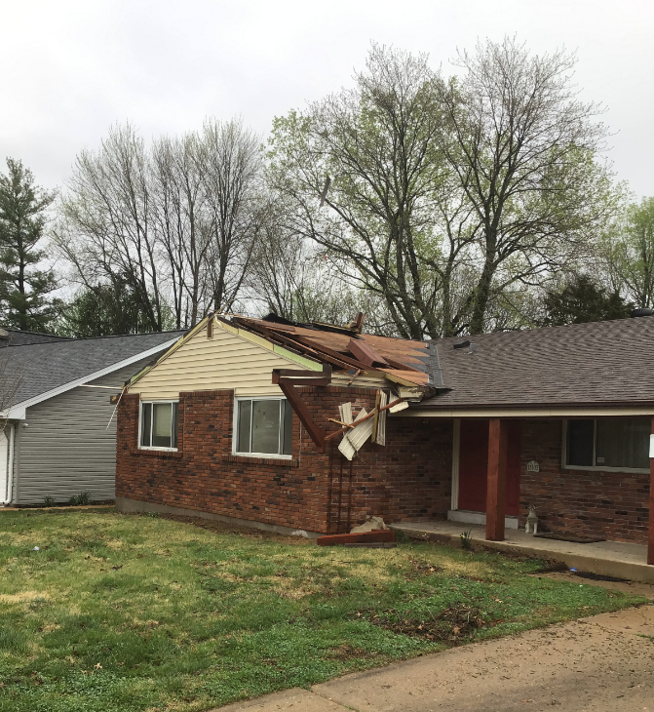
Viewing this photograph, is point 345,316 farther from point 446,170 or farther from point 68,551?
point 68,551

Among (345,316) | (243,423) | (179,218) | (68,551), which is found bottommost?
(68,551)

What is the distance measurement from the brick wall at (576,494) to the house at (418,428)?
0.06ft

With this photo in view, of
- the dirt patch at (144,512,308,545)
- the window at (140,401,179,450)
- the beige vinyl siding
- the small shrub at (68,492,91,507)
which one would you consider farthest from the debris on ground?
the small shrub at (68,492,91,507)

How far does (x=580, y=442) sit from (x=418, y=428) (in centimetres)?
268

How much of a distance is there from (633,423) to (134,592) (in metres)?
7.45

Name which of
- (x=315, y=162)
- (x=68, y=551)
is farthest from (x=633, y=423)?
(x=315, y=162)

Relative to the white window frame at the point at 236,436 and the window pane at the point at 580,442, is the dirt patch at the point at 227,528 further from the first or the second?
the window pane at the point at 580,442

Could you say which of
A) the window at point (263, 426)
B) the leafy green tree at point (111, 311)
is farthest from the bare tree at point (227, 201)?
the window at point (263, 426)

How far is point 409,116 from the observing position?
26.5 m

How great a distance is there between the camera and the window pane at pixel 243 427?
13.9 meters

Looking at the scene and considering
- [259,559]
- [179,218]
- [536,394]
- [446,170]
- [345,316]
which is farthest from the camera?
[179,218]

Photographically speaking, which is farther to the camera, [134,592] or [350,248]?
[350,248]

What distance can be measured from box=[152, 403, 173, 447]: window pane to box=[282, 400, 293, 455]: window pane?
4056 mm

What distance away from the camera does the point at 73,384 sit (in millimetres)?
19750
